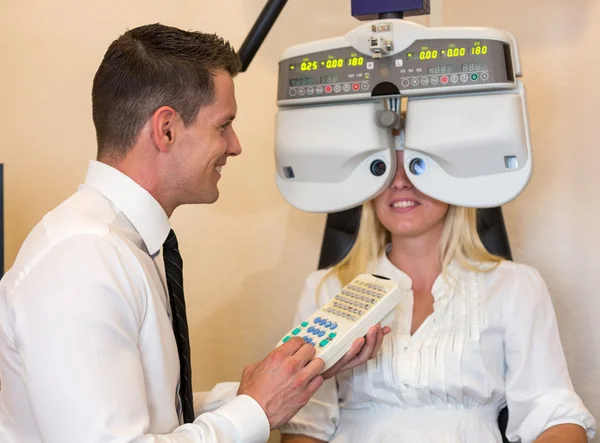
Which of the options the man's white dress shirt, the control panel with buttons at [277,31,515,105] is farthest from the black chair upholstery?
the man's white dress shirt

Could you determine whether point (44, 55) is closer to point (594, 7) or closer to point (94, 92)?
point (94, 92)

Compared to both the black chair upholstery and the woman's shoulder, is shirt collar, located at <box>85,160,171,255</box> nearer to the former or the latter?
the black chair upholstery

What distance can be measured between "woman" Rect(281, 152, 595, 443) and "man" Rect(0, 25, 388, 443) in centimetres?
38

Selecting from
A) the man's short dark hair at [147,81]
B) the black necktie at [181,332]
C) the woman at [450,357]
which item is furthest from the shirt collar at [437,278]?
the man's short dark hair at [147,81]

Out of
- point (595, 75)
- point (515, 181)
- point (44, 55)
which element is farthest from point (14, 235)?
point (595, 75)

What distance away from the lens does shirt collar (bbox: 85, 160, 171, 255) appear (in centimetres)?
122

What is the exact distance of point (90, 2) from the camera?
2.21m

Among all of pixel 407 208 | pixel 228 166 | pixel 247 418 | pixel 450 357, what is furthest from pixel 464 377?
pixel 228 166

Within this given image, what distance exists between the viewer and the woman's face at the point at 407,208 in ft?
5.57

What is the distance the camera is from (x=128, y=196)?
122 centimetres

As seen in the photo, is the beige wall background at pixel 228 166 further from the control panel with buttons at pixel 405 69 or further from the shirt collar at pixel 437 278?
the control panel with buttons at pixel 405 69

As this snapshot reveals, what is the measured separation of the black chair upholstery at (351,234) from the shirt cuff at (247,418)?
27.4 inches

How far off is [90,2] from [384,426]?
142 centimetres

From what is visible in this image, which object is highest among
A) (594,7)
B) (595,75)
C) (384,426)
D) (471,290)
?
(594,7)
